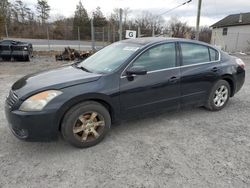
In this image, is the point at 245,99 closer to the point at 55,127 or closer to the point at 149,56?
the point at 149,56

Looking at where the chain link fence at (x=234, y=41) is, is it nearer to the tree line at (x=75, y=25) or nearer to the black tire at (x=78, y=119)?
the tree line at (x=75, y=25)

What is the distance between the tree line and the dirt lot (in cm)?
1800

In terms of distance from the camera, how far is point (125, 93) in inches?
131

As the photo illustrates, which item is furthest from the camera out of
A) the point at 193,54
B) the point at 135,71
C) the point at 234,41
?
the point at 234,41

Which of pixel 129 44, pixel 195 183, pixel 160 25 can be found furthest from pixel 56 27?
pixel 195 183

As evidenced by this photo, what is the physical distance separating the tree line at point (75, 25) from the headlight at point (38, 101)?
710 inches

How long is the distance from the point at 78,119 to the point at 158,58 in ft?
5.48

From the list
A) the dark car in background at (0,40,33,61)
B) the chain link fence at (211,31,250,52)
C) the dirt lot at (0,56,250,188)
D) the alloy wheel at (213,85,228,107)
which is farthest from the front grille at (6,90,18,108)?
the chain link fence at (211,31,250,52)

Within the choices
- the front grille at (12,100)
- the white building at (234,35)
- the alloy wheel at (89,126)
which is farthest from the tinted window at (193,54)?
the white building at (234,35)

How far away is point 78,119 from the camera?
9.95 feet

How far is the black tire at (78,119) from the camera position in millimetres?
2961

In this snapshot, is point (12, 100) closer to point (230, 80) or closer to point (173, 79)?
point (173, 79)

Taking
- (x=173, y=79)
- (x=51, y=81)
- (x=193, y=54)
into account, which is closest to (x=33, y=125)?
(x=51, y=81)

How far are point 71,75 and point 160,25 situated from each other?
1339 inches
